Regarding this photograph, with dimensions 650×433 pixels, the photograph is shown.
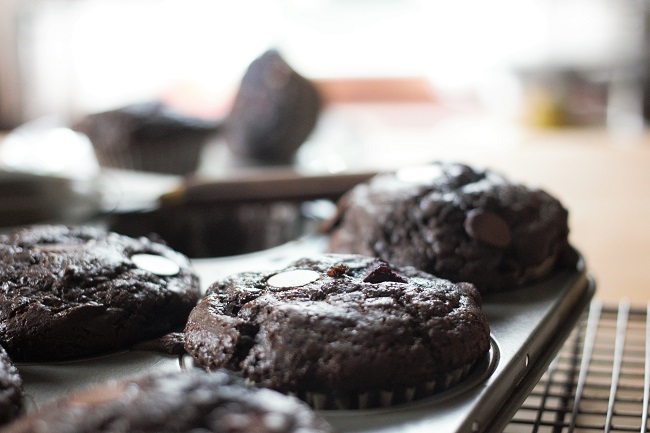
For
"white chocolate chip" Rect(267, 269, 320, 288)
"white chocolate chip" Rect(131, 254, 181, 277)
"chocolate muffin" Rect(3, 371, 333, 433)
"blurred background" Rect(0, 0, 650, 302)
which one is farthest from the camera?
"blurred background" Rect(0, 0, 650, 302)

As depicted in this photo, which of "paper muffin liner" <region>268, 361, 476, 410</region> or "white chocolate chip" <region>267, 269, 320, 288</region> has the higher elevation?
"white chocolate chip" <region>267, 269, 320, 288</region>

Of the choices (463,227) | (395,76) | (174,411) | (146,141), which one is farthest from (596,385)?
(395,76)

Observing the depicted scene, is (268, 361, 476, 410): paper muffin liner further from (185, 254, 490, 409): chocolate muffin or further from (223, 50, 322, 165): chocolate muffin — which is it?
(223, 50, 322, 165): chocolate muffin

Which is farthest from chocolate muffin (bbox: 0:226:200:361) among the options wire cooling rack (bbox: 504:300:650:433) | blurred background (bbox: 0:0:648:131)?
blurred background (bbox: 0:0:648:131)

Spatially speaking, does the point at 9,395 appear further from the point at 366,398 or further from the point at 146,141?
the point at 146,141

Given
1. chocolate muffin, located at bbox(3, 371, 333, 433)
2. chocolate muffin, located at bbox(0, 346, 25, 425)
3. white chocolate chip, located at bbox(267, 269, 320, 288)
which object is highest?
chocolate muffin, located at bbox(3, 371, 333, 433)

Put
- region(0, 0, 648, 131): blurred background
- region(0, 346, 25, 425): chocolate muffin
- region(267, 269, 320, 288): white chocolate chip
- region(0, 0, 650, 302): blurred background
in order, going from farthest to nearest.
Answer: region(0, 0, 648, 131): blurred background → region(0, 0, 650, 302): blurred background → region(267, 269, 320, 288): white chocolate chip → region(0, 346, 25, 425): chocolate muffin

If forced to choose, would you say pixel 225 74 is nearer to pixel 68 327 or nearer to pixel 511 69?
pixel 511 69

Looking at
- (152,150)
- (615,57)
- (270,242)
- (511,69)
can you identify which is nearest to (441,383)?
(270,242)

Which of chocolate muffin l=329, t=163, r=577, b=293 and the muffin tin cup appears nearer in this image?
the muffin tin cup
